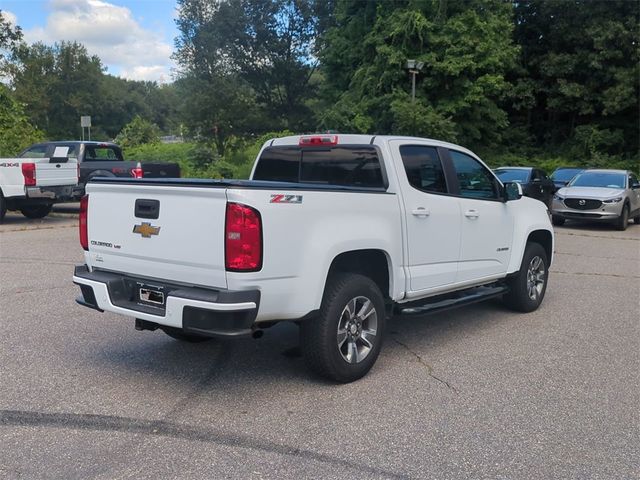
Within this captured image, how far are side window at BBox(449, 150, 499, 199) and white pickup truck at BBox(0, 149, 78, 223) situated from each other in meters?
10.8

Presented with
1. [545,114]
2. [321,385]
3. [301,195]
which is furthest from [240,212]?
[545,114]

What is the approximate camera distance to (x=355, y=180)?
225 inches

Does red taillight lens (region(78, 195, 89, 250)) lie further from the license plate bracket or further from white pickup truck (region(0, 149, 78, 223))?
white pickup truck (region(0, 149, 78, 223))

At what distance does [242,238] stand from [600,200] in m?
15.6

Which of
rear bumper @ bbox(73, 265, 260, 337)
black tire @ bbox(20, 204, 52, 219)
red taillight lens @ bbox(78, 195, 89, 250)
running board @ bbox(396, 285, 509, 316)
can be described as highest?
red taillight lens @ bbox(78, 195, 89, 250)

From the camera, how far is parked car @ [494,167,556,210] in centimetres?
1806

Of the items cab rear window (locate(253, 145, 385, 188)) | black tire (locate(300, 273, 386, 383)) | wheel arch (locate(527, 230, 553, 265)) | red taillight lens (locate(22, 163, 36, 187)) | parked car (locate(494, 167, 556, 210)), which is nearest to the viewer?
black tire (locate(300, 273, 386, 383))

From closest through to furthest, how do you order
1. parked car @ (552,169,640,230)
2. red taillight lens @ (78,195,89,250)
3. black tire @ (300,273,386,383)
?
black tire @ (300,273,386,383)
red taillight lens @ (78,195,89,250)
parked car @ (552,169,640,230)

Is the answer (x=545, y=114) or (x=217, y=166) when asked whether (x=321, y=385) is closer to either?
(x=217, y=166)

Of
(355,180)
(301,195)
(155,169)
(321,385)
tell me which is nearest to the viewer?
(301,195)

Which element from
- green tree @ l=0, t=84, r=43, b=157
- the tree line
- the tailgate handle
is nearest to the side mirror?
the tailgate handle

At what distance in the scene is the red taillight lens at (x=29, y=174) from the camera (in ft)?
46.1

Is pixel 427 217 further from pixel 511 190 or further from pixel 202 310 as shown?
pixel 202 310

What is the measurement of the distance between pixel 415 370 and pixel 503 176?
46.3 feet
